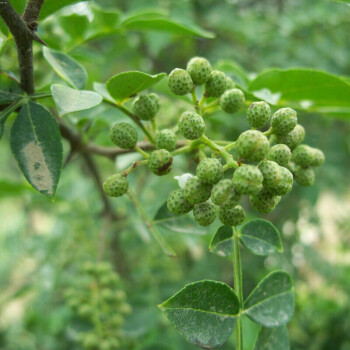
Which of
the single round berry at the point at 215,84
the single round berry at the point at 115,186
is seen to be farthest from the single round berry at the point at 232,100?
the single round berry at the point at 115,186

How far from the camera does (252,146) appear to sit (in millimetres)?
993

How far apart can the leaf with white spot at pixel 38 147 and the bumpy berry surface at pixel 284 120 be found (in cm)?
57

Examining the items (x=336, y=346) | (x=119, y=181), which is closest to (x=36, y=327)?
(x=336, y=346)

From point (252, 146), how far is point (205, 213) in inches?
8.4

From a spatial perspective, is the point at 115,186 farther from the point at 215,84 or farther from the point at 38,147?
the point at 215,84

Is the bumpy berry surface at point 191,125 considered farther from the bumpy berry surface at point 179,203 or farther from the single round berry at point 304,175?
the single round berry at point 304,175

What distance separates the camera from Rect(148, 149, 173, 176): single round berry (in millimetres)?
1155

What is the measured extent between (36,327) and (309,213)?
2574mm

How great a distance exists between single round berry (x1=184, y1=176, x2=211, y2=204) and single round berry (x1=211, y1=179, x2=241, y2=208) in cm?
5

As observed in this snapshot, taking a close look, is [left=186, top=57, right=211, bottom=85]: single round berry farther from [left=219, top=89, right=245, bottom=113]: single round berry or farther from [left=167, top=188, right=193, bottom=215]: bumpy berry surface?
[left=167, top=188, right=193, bottom=215]: bumpy berry surface

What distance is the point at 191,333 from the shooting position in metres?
1.01

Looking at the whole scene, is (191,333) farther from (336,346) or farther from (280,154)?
(336,346)

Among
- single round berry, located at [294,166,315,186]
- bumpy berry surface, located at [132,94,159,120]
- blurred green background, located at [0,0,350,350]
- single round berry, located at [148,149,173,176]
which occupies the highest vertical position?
bumpy berry surface, located at [132,94,159,120]

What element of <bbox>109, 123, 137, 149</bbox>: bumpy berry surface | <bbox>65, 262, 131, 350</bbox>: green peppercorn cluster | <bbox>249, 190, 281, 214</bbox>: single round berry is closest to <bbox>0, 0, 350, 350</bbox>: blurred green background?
<bbox>65, 262, 131, 350</bbox>: green peppercorn cluster
